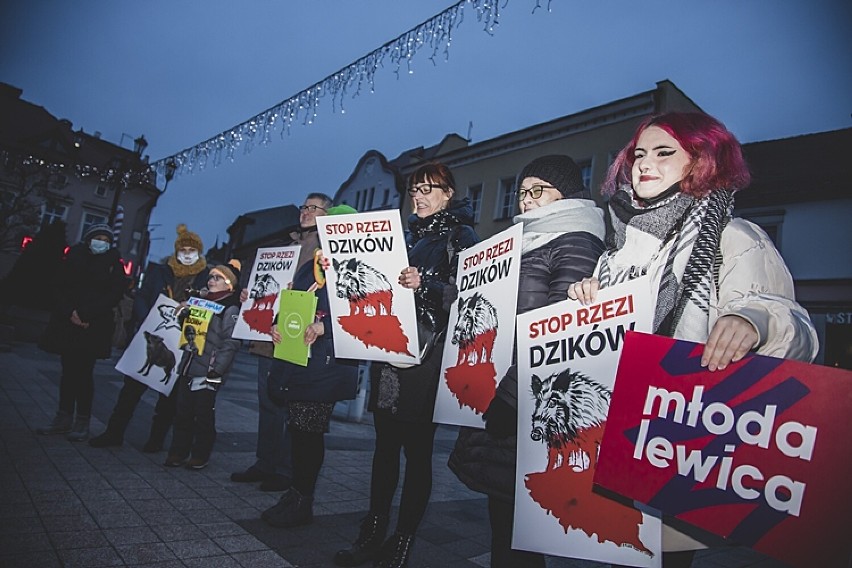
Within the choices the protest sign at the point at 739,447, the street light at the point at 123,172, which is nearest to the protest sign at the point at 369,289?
the protest sign at the point at 739,447

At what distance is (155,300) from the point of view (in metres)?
4.54

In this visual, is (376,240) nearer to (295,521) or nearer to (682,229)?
(682,229)

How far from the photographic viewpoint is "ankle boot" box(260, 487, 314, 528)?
295cm

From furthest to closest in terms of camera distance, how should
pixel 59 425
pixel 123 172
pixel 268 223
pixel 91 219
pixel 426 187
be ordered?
pixel 268 223 < pixel 91 219 < pixel 123 172 < pixel 59 425 < pixel 426 187

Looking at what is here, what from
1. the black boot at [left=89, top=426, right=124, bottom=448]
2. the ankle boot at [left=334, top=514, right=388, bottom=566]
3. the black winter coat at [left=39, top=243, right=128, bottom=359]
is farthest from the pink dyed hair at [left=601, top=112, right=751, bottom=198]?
the black winter coat at [left=39, top=243, right=128, bottom=359]

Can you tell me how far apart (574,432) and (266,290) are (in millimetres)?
2959

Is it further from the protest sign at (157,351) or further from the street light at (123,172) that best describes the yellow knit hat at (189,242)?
the street light at (123,172)

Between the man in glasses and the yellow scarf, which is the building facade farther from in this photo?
the yellow scarf

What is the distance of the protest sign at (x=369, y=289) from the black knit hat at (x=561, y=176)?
77 centimetres

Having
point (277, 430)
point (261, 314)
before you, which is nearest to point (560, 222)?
point (261, 314)

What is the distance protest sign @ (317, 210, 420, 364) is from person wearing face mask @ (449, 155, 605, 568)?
0.66 metres

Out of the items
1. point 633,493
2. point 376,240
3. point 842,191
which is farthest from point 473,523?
point 842,191

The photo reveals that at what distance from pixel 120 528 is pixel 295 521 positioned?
94cm

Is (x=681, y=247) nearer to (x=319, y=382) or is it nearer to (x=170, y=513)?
(x=319, y=382)
